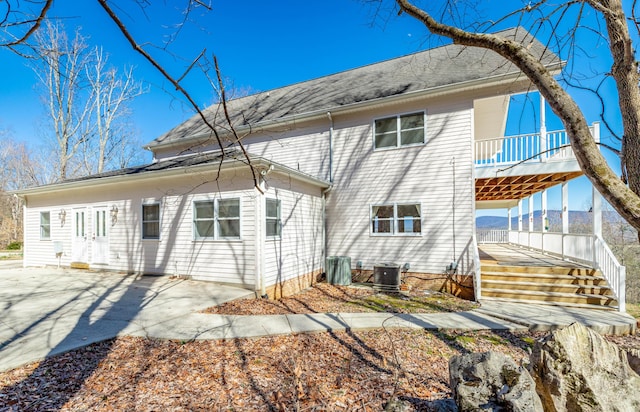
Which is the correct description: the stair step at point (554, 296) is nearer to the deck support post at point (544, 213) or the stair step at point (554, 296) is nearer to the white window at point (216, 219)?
the deck support post at point (544, 213)

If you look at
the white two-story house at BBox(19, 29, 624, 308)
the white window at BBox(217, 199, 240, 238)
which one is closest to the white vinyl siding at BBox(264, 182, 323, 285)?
the white two-story house at BBox(19, 29, 624, 308)

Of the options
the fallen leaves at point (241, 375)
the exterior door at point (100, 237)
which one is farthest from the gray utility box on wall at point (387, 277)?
the exterior door at point (100, 237)

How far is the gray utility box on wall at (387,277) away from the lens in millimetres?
8461

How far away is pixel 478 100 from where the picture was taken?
8875 mm

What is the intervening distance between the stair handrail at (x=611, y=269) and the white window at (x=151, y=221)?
11835mm

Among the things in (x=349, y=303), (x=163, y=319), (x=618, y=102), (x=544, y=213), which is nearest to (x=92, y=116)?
(x=163, y=319)

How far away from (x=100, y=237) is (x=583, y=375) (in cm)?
1203

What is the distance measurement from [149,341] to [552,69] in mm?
10624

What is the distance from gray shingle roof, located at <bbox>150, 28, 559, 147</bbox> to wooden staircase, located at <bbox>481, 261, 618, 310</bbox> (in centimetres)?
548

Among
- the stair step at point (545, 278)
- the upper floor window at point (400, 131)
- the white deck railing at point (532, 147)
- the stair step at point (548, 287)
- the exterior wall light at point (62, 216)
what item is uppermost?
the upper floor window at point (400, 131)

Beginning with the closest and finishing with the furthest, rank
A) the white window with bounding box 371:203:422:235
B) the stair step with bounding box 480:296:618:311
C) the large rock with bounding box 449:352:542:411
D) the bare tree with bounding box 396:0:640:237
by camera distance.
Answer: the large rock with bounding box 449:352:542:411 → the bare tree with bounding box 396:0:640:237 → the stair step with bounding box 480:296:618:311 → the white window with bounding box 371:203:422:235

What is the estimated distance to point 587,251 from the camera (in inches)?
314

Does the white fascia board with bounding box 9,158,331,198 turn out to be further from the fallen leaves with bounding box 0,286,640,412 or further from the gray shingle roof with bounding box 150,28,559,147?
the fallen leaves with bounding box 0,286,640,412

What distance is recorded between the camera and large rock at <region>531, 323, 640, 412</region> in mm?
2346
